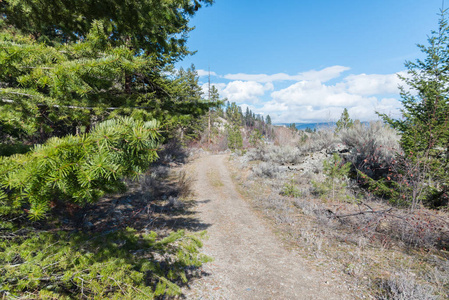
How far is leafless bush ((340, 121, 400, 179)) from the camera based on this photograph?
9.25m

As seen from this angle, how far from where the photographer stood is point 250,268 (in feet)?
14.4

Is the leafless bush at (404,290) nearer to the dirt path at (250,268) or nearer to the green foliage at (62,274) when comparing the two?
the dirt path at (250,268)

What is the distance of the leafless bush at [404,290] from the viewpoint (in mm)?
3121

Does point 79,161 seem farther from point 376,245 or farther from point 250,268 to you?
point 376,245

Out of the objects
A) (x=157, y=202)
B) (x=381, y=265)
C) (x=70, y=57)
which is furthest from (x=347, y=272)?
(x=157, y=202)

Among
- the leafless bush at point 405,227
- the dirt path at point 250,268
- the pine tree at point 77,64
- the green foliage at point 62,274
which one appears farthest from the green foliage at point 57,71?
the leafless bush at point 405,227

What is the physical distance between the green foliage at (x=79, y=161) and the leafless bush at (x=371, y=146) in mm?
10050

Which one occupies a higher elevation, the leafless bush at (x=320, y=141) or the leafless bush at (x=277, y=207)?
the leafless bush at (x=320, y=141)

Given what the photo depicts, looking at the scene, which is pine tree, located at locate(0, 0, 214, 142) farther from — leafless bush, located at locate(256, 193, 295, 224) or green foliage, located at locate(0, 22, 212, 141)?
leafless bush, located at locate(256, 193, 295, 224)

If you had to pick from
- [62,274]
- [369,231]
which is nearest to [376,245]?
[369,231]

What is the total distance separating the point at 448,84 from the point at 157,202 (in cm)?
1109

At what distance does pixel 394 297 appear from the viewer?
323 centimetres

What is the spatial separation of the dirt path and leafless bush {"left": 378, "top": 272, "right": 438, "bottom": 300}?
655 mm

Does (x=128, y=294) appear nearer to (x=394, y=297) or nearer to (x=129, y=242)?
(x=129, y=242)
